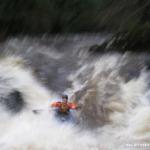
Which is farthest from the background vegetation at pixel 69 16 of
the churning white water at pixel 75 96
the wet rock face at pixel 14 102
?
the wet rock face at pixel 14 102

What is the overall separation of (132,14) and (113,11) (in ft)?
2.04

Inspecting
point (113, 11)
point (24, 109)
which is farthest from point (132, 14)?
point (24, 109)

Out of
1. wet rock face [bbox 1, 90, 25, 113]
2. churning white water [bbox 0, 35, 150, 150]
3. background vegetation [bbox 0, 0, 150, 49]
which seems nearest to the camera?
churning white water [bbox 0, 35, 150, 150]

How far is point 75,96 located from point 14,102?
4.66 feet

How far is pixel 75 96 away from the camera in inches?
341

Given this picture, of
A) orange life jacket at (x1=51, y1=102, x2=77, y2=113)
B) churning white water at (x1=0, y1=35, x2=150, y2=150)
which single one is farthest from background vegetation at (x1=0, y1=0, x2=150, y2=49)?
orange life jacket at (x1=51, y1=102, x2=77, y2=113)

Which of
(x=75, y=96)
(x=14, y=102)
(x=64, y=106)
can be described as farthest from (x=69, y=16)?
(x=64, y=106)

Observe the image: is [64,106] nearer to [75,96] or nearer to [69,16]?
[75,96]

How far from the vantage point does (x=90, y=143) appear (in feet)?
24.2

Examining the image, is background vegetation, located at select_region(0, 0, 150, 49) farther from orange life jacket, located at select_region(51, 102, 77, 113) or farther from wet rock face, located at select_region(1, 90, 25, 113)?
wet rock face, located at select_region(1, 90, 25, 113)

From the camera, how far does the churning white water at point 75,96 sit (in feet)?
24.6

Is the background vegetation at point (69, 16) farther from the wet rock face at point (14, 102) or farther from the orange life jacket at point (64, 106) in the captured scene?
the wet rock face at point (14, 102)

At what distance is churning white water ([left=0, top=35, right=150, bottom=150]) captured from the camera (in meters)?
7.48

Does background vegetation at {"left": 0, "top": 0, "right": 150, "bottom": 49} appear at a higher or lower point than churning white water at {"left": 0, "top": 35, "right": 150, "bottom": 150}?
higher
